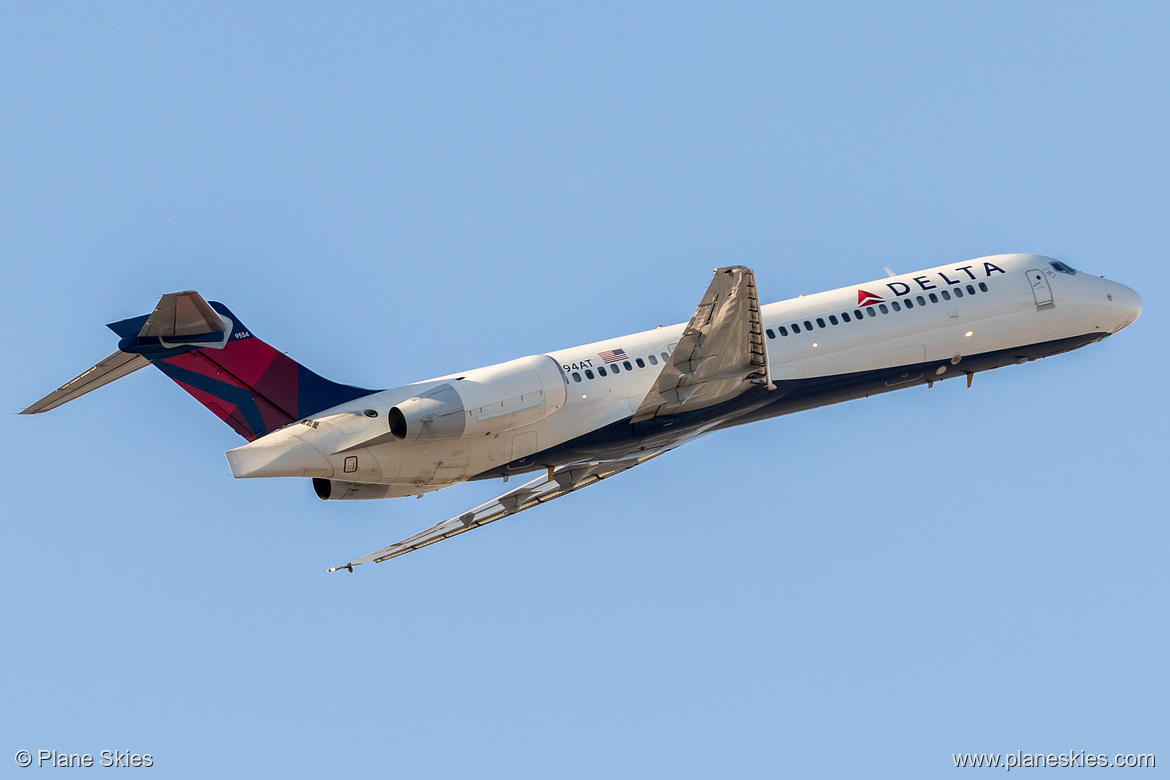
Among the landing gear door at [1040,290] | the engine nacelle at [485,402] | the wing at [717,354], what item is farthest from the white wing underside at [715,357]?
the landing gear door at [1040,290]

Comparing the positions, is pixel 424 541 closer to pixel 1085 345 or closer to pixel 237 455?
pixel 237 455

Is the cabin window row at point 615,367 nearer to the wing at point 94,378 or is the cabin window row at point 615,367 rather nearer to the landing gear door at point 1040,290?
the wing at point 94,378

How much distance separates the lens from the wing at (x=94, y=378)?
97.2ft

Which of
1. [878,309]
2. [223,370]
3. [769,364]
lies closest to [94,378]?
[223,370]

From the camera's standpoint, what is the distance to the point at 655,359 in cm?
3281

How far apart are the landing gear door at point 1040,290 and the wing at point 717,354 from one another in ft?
29.0

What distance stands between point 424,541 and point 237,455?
775 cm

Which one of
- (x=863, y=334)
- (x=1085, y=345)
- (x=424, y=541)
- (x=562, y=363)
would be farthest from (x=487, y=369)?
(x=1085, y=345)

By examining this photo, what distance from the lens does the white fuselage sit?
2959 cm

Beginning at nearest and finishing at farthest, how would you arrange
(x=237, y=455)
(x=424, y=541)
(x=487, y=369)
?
(x=237, y=455)
(x=487, y=369)
(x=424, y=541)

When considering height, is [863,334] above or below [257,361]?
below

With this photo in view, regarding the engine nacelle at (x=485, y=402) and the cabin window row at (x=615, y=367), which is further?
the cabin window row at (x=615, y=367)

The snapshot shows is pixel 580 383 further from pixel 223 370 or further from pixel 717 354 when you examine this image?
pixel 223 370

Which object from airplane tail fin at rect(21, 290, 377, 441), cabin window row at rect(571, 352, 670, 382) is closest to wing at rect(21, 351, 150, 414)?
airplane tail fin at rect(21, 290, 377, 441)
